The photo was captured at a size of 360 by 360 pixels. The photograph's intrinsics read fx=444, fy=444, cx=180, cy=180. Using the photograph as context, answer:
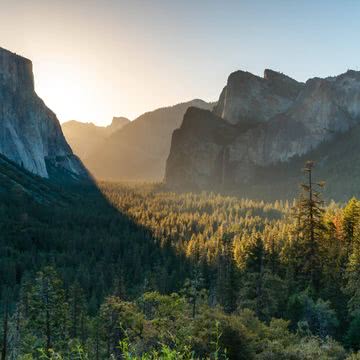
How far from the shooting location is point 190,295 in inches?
2591

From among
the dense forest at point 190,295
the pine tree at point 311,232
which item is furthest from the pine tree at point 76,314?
the pine tree at point 311,232

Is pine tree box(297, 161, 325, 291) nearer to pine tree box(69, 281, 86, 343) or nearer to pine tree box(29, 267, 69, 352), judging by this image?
pine tree box(29, 267, 69, 352)

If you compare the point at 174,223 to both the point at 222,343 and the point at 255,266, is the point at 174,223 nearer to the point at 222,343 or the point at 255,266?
the point at 255,266

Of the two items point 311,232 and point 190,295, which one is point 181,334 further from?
point 190,295

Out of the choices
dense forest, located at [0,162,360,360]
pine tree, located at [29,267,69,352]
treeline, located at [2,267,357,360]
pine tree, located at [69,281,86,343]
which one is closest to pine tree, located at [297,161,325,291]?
dense forest, located at [0,162,360,360]

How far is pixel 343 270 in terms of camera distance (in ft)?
145

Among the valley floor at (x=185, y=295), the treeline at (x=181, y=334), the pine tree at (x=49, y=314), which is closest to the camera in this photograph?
the treeline at (x=181, y=334)

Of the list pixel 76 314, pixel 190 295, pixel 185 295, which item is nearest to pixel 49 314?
pixel 185 295

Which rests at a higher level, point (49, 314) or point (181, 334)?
point (181, 334)

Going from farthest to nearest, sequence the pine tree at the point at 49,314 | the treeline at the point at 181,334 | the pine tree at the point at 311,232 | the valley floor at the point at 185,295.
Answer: the pine tree at the point at 49,314, the pine tree at the point at 311,232, the valley floor at the point at 185,295, the treeline at the point at 181,334

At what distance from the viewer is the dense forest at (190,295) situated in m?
22.5

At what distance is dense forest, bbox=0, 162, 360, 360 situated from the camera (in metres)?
22.5

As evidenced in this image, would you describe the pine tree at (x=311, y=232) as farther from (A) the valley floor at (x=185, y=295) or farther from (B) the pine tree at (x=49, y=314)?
(B) the pine tree at (x=49, y=314)

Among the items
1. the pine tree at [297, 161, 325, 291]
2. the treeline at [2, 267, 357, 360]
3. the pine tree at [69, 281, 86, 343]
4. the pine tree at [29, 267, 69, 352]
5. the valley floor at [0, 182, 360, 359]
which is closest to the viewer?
the treeline at [2, 267, 357, 360]
